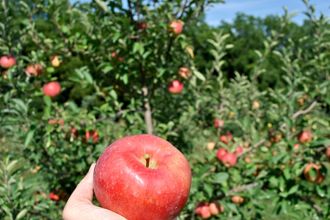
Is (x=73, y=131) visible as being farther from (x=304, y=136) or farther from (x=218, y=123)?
(x=304, y=136)

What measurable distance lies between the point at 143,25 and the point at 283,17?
4.47ft

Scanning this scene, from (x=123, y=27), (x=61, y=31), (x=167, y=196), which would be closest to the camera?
(x=167, y=196)

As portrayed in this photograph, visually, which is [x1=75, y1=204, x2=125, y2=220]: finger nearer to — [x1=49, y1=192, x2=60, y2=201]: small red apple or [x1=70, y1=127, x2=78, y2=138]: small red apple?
[x1=70, y1=127, x2=78, y2=138]: small red apple

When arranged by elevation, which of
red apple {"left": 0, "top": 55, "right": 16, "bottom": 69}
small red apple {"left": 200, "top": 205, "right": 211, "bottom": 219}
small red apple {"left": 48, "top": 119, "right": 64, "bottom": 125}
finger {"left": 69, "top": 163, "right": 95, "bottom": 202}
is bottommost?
small red apple {"left": 200, "top": 205, "right": 211, "bottom": 219}

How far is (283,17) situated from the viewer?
363 cm

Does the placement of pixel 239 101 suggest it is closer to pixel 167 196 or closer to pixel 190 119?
pixel 190 119

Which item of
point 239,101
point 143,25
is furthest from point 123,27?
point 239,101

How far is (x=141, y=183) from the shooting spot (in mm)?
1133

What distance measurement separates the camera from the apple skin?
113cm

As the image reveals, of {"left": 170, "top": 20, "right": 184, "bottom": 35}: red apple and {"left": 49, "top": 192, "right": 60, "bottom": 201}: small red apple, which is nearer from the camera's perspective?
{"left": 170, "top": 20, "right": 184, "bottom": 35}: red apple

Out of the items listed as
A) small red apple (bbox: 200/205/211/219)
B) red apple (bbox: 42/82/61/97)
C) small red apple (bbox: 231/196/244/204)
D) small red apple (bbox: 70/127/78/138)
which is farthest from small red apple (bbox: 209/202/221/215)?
red apple (bbox: 42/82/61/97)

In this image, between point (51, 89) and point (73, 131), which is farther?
point (51, 89)

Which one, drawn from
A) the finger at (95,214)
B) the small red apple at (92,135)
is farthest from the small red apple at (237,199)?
the finger at (95,214)

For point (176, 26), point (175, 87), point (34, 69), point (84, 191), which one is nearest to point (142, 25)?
point (176, 26)
